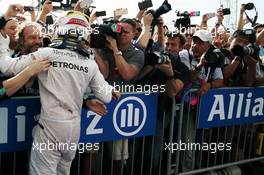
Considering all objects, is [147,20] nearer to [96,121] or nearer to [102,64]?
[102,64]

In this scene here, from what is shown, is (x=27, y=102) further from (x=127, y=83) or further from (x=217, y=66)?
(x=217, y=66)

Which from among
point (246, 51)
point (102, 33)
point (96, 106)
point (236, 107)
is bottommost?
point (236, 107)

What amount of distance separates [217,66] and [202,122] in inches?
26.5

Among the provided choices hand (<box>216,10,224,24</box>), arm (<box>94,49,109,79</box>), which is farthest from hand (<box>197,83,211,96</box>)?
hand (<box>216,10,224,24</box>)

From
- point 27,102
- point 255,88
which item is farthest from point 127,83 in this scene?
point 255,88

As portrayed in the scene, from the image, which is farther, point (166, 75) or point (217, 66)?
point (217, 66)

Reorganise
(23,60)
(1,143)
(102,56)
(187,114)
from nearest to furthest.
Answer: (23,60) → (1,143) → (102,56) → (187,114)

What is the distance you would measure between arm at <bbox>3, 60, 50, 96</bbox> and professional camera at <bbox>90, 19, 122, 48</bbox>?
629mm

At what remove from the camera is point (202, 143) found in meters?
4.13

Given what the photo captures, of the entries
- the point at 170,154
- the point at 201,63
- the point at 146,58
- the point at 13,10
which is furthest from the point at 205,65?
the point at 13,10

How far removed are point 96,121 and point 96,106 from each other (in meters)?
0.29

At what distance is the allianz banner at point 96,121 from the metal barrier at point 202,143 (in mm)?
396

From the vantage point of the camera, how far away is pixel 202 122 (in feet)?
13.0

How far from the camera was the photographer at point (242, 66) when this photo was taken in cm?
413
